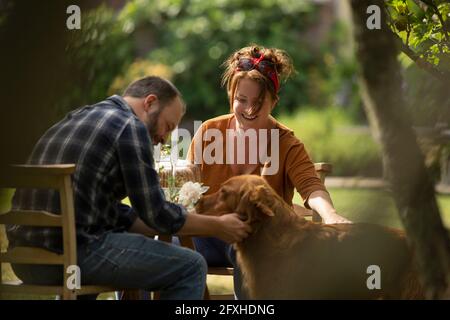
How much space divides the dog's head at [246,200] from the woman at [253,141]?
589 millimetres

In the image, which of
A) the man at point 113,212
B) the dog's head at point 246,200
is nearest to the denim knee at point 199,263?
the man at point 113,212

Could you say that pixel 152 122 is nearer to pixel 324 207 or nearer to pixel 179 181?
pixel 179 181

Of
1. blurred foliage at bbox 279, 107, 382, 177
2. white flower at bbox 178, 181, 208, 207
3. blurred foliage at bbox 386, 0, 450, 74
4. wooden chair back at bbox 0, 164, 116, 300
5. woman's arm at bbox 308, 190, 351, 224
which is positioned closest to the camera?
wooden chair back at bbox 0, 164, 116, 300

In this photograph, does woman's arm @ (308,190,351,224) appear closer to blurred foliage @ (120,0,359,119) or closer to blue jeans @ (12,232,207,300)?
blue jeans @ (12,232,207,300)

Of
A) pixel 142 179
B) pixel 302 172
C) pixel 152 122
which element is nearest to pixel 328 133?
pixel 302 172

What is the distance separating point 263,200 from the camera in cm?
306

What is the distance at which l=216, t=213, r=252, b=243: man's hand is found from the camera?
9.69 ft

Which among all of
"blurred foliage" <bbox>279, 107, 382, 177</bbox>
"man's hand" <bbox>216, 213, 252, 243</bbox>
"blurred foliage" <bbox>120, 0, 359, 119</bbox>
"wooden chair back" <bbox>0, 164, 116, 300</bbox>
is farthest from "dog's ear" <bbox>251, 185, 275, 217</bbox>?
"blurred foliage" <bbox>120, 0, 359, 119</bbox>

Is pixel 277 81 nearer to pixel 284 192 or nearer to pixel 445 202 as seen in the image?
pixel 284 192

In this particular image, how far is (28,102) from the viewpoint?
1021 millimetres

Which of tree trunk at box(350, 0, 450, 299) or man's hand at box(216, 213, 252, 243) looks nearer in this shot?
tree trunk at box(350, 0, 450, 299)

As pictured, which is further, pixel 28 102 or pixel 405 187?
pixel 405 187
